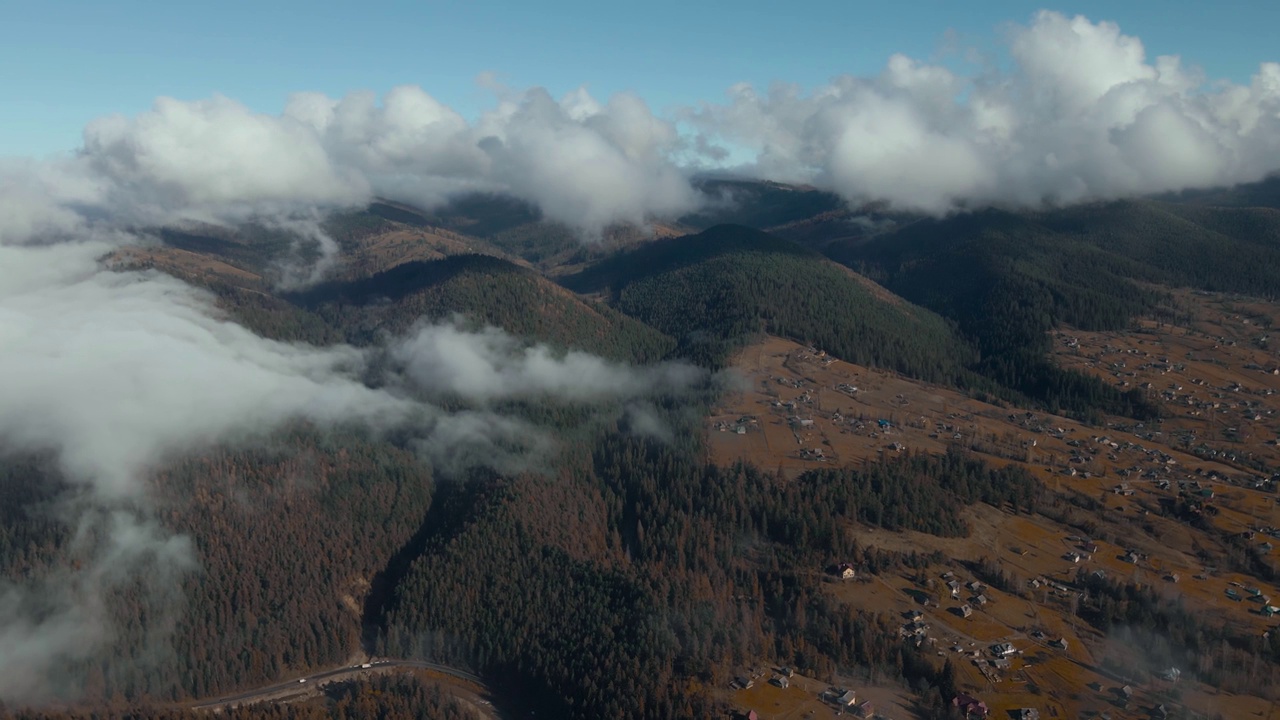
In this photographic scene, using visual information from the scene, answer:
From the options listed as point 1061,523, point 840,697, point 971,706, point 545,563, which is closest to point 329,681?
point 545,563

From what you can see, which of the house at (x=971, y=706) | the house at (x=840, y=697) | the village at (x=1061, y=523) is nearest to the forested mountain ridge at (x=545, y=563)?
the house at (x=971, y=706)

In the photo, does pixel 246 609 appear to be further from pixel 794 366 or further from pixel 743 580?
pixel 794 366

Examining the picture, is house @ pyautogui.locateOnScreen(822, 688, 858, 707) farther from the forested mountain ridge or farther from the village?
the forested mountain ridge

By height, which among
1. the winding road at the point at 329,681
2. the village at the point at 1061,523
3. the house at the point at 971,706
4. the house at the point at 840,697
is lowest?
the winding road at the point at 329,681

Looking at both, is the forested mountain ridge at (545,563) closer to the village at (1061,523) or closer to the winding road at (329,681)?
the winding road at (329,681)

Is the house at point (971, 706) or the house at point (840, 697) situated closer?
the house at point (971, 706)

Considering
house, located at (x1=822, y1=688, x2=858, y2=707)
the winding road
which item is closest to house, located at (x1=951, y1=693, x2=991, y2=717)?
house, located at (x1=822, y1=688, x2=858, y2=707)
